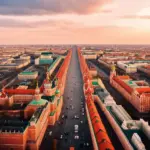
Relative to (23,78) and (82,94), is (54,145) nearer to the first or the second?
(82,94)

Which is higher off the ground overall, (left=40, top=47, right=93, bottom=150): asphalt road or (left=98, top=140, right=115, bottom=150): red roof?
(left=98, top=140, right=115, bottom=150): red roof

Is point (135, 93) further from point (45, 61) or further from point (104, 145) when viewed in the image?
point (45, 61)

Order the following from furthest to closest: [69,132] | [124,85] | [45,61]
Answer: [45,61], [124,85], [69,132]

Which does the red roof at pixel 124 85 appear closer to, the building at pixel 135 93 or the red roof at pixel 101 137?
the building at pixel 135 93

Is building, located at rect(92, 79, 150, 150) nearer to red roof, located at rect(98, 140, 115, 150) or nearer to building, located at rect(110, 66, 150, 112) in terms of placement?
red roof, located at rect(98, 140, 115, 150)

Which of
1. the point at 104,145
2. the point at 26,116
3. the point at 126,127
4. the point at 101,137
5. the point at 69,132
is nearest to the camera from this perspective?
the point at 104,145

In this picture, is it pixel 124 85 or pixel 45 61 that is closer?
pixel 124 85

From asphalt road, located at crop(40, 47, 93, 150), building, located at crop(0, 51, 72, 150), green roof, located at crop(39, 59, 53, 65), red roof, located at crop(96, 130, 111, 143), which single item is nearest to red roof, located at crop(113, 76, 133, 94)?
asphalt road, located at crop(40, 47, 93, 150)

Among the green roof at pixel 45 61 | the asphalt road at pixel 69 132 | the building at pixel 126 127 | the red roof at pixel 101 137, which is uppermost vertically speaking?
the red roof at pixel 101 137

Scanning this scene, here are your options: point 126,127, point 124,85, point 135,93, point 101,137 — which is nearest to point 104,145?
point 101,137

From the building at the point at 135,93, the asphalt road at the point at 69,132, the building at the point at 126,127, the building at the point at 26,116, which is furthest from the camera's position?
the building at the point at 135,93

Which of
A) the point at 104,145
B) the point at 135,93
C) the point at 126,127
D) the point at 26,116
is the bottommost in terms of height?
the point at 26,116

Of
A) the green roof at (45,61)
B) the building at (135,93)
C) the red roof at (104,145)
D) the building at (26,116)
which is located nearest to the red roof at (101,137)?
the red roof at (104,145)
